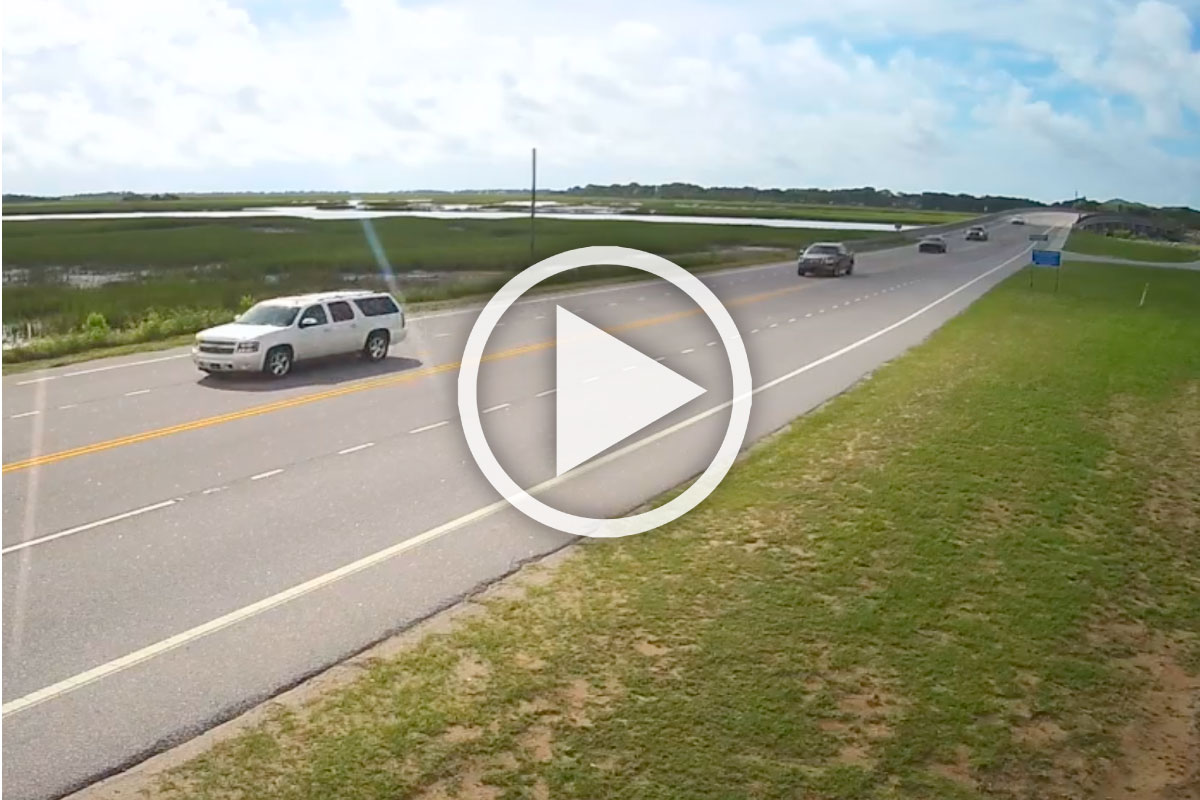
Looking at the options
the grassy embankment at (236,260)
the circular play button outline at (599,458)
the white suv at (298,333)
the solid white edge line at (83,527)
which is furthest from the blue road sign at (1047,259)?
the solid white edge line at (83,527)

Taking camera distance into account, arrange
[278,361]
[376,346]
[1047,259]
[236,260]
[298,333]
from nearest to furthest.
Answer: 1. [278,361]
2. [298,333]
3. [376,346]
4. [1047,259]
5. [236,260]

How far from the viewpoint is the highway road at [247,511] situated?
23.6 feet

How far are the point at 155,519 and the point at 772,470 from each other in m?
A: 7.18

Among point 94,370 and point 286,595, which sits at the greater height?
point 286,595

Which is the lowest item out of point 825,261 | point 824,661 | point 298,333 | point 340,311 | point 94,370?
point 94,370

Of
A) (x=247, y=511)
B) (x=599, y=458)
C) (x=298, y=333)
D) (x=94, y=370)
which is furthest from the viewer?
(x=94, y=370)

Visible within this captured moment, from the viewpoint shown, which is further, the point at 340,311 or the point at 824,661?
the point at 340,311

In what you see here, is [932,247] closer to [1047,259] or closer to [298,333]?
[1047,259]

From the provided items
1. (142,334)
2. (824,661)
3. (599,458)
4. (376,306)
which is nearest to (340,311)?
(376,306)

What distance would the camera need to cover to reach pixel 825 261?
160 ft

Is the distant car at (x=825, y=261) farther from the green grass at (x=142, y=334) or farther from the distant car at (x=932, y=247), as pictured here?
the distant car at (x=932, y=247)

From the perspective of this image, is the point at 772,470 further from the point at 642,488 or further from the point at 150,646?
the point at 150,646

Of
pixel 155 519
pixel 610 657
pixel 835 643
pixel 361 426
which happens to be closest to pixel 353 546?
pixel 155 519

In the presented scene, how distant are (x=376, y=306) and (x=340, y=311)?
3.59 ft
